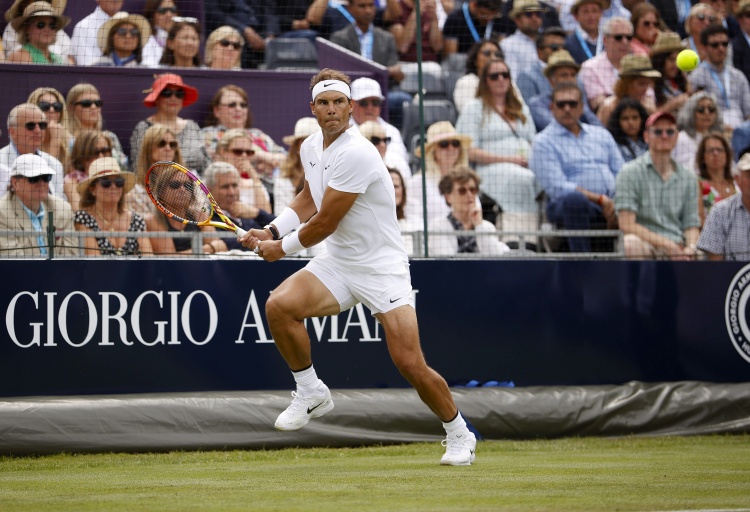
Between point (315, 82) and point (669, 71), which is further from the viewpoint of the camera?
point (669, 71)

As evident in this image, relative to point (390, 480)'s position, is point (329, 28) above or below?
above

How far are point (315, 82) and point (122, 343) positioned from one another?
10.7ft

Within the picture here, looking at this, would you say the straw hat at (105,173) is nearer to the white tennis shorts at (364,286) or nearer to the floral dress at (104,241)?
the floral dress at (104,241)

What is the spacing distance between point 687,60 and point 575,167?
2.23 metres

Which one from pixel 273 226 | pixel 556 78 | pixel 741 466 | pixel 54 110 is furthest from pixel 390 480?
pixel 556 78

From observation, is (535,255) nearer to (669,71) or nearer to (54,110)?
(669,71)

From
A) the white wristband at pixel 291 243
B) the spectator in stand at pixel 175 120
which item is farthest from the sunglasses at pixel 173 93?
the white wristband at pixel 291 243

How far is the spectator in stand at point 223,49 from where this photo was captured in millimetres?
10547

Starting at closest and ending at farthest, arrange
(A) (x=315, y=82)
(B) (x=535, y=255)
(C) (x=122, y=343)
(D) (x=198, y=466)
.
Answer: (A) (x=315, y=82) → (D) (x=198, y=466) → (C) (x=122, y=343) → (B) (x=535, y=255)

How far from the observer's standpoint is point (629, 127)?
11430 mm

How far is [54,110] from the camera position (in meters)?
9.51

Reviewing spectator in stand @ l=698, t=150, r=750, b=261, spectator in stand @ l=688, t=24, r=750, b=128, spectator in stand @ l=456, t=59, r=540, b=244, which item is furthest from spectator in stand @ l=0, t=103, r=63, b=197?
spectator in stand @ l=688, t=24, r=750, b=128

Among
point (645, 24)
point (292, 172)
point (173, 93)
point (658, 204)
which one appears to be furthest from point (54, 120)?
point (645, 24)

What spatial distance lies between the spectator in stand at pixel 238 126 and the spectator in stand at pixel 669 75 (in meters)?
4.61
